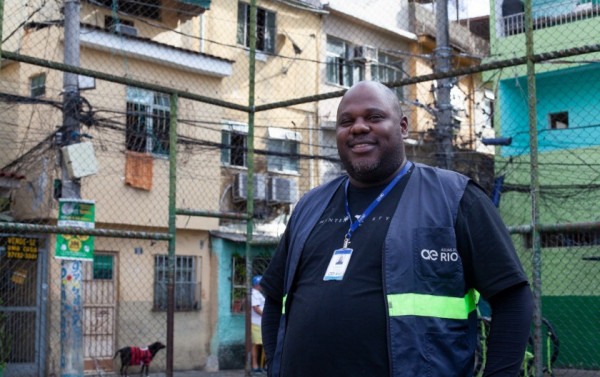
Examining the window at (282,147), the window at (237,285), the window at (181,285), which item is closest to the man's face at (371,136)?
the window at (181,285)

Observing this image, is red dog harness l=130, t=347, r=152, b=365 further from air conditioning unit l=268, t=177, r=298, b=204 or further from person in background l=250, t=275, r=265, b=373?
air conditioning unit l=268, t=177, r=298, b=204

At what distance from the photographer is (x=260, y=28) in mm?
19031

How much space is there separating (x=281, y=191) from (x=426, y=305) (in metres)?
15.8

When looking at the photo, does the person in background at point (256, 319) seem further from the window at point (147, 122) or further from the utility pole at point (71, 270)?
the window at point (147, 122)

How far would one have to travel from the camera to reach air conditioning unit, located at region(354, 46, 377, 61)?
2047 centimetres

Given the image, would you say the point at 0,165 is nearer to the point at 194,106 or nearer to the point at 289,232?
the point at 194,106

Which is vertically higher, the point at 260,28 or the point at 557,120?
the point at 260,28

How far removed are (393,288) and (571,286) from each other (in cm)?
961

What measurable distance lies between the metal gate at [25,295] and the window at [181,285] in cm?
229

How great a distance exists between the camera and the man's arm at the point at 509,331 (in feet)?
8.18

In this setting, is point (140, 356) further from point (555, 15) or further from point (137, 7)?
point (555, 15)

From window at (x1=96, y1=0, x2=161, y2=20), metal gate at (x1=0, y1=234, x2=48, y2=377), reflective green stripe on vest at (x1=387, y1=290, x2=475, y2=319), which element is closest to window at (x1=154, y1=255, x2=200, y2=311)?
metal gate at (x1=0, y1=234, x2=48, y2=377)

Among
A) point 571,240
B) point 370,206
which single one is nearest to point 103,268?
point 571,240

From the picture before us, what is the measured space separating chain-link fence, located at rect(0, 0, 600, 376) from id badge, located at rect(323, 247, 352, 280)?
7475mm
